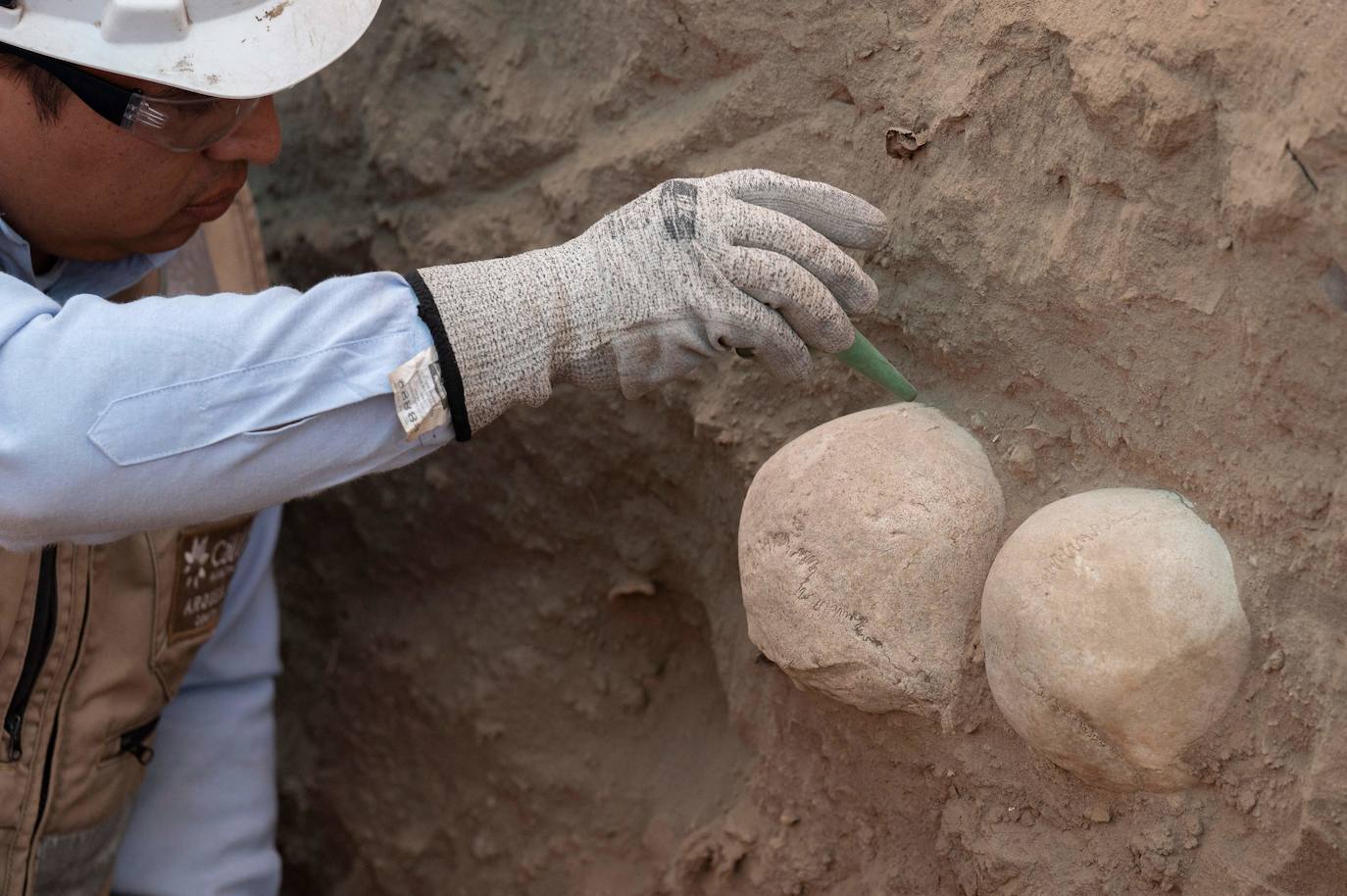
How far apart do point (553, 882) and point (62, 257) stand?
1012mm

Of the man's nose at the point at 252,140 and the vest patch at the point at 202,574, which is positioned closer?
the man's nose at the point at 252,140

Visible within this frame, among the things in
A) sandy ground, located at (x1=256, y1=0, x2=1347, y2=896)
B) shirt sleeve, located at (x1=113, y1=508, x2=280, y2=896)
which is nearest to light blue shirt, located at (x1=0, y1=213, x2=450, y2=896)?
sandy ground, located at (x1=256, y1=0, x2=1347, y2=896)

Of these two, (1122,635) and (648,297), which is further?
(648,297)

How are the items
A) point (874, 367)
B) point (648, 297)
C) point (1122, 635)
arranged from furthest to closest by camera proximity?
point (874, 367), point (648, 297), point (1122, 635)

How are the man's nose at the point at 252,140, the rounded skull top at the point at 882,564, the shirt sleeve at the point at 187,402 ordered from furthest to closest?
the man's nose at the point at 252,140 → the rounded skull top at the point at 882,564 → the shirt sleeve at the point at 187,402

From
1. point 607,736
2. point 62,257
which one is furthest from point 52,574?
point 607,736

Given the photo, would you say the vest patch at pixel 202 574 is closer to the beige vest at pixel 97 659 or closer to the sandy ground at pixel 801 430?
the beige vest at pixel 97 659

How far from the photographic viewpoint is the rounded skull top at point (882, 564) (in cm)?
112

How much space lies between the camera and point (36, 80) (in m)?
1.16

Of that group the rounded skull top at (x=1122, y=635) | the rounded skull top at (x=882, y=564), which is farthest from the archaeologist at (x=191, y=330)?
the rounded skull top at (x=1122, y=635)

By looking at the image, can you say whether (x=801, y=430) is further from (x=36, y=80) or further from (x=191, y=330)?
(x=36, y=80)

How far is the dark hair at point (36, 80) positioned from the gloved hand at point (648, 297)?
39 centimetres

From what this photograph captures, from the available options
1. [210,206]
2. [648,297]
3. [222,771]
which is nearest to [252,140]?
[210,206]

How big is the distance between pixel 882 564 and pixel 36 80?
88 cm
